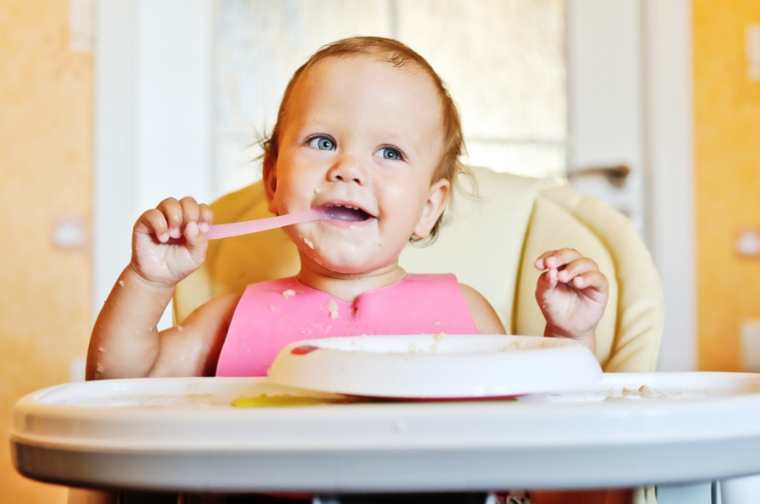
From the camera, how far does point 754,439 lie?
1.97 ft

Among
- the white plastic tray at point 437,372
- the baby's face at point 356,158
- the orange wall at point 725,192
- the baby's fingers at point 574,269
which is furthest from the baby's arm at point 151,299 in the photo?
the orange wall at point 725,192

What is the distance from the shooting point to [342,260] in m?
1.03

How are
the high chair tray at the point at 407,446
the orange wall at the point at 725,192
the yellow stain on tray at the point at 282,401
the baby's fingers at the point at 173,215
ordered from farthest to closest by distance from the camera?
the orange wall at the point at 725,192 → the baby's fingers at the point at 173,215 → the yellow stain on tray at the point at 282,401 → the high chair tray at the point at 407,446

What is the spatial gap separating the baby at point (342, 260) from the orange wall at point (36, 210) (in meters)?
0.96

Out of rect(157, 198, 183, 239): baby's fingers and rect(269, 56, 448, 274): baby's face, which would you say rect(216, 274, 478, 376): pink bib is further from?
rect(157, 198, 183, 239): baby's fingers

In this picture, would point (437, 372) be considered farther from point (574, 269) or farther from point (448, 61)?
point (448, 61)

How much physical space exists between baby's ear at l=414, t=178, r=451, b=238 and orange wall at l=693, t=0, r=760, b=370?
3.85ft

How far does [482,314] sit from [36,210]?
3.85ft

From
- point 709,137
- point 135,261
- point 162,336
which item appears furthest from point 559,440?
point 709,137

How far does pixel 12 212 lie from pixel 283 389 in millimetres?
1406

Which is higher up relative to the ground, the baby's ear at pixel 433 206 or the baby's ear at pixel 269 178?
the baby's ear at pixel 269 178

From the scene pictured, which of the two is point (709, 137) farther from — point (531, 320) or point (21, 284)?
point (21, 284)

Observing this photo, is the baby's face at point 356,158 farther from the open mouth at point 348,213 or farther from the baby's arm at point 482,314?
the baby's arm at point 482,314

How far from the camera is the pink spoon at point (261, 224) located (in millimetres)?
884
